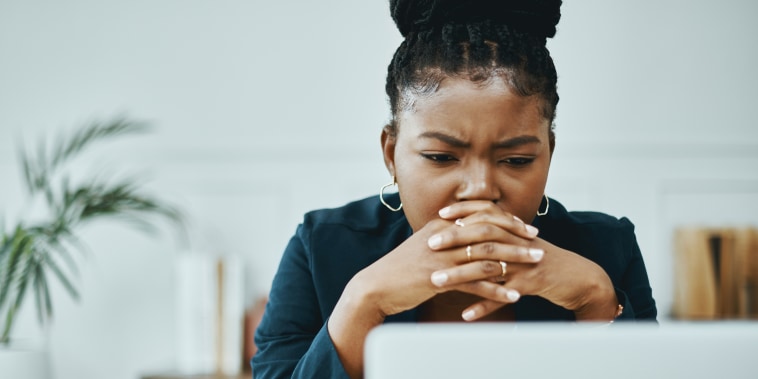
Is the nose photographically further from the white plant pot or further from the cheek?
the white plant pot

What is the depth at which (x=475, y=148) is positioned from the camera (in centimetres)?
98

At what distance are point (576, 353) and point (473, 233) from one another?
0.52 m

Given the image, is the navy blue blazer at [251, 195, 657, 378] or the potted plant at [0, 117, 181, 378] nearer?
the navy blue blazer at [251, 195, 657, 378]

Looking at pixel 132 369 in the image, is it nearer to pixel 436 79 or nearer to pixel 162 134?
pixel 162 134

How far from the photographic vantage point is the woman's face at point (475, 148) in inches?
38.5

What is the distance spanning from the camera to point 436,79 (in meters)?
1.02

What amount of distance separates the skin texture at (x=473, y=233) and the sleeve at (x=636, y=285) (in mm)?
238

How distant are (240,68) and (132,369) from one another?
119 cm

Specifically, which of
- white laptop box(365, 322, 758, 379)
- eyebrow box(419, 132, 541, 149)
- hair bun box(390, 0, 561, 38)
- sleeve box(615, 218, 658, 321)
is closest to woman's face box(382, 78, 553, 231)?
eyebrow box(419, 132, 541, 149)

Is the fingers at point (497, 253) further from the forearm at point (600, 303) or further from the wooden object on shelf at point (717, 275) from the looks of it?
the wooden object on shelf at point (717, 275)

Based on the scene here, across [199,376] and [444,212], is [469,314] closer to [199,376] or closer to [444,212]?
[444,212]

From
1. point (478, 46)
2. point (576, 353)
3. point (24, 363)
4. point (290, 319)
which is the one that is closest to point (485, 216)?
point (478, 46)

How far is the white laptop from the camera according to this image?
0.44 m

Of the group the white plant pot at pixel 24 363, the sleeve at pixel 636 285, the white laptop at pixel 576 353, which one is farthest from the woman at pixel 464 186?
the white plant pot at pixel 24 363
